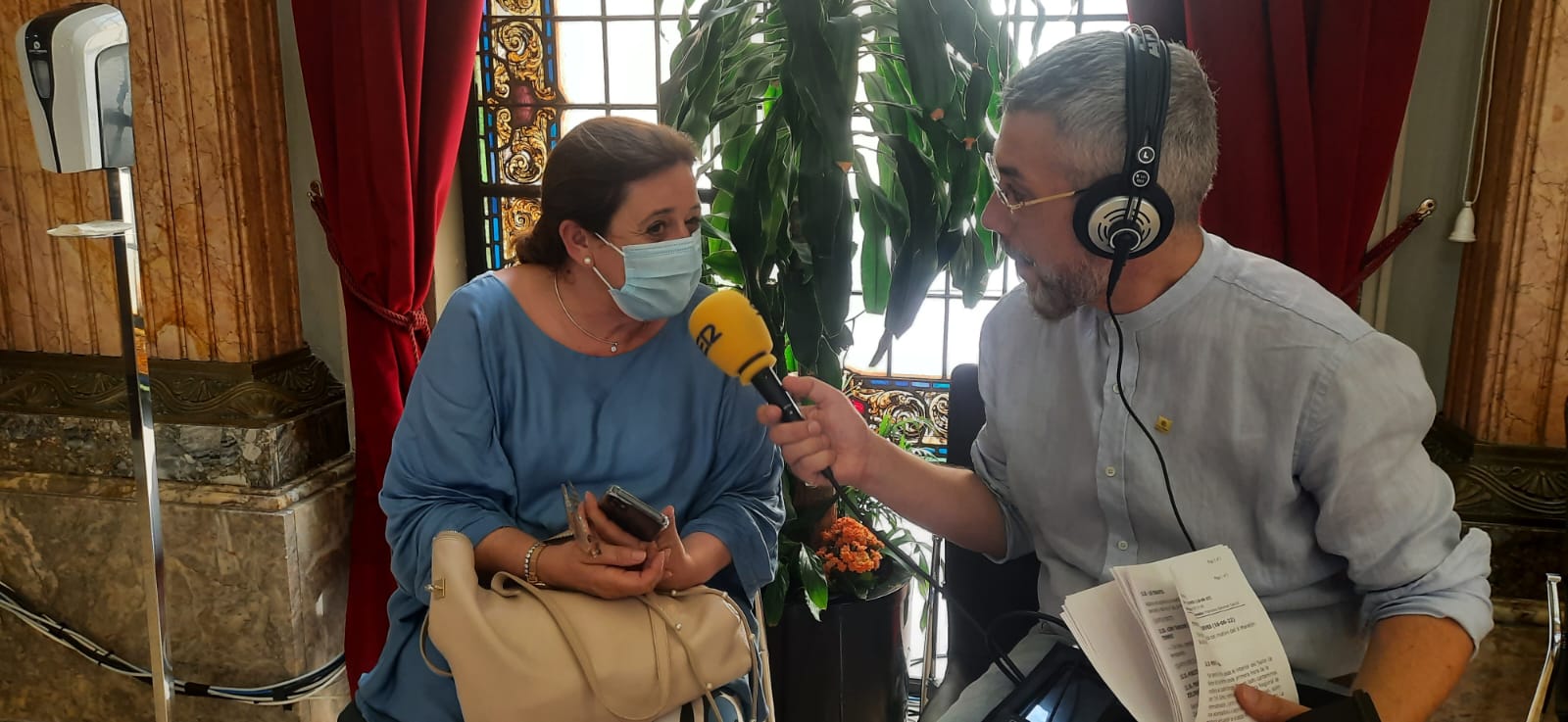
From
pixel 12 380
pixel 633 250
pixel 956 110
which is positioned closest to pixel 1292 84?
pixel 956 110

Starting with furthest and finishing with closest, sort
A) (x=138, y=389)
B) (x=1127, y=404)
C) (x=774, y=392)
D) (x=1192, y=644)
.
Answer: (x=138, y=389), (x=1127, y=404), (x=774, y=392), (x=1192, y=644)

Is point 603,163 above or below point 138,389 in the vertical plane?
above

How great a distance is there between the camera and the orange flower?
2.26 m

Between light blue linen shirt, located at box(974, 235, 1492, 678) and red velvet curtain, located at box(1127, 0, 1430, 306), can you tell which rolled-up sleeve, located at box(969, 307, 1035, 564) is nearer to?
light blue linen shirt, located at box(974, 235, 1492, 678)

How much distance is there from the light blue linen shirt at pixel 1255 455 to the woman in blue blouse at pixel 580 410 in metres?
0.48

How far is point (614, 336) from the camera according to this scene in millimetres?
1702

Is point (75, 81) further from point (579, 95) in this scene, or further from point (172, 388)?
point (579, 95)

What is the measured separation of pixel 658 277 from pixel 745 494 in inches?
A: 15.5

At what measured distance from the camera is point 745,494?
1749mm

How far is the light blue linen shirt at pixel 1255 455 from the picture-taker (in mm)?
1271

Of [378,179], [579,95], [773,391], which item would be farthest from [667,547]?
[579,95]

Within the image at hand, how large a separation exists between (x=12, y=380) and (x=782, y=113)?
2063mm

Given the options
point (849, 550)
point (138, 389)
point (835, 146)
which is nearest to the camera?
point (138, 389)

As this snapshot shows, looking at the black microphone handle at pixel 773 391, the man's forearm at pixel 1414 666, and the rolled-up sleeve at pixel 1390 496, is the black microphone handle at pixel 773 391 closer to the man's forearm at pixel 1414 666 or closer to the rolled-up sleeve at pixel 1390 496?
the rolled-up sleeve at pixel 1390 496
